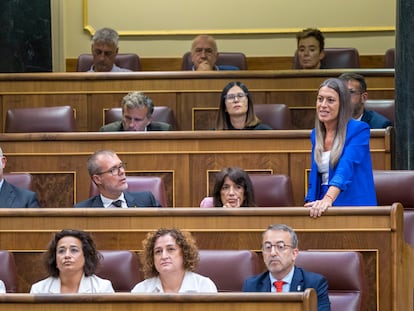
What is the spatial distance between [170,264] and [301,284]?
17.2 inches

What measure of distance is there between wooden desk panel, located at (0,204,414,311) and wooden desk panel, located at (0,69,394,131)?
189 centimetres

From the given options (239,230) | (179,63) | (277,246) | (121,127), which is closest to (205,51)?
(121,127)

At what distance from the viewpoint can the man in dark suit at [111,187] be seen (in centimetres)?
505

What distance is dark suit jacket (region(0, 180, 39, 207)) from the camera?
5.17 metres

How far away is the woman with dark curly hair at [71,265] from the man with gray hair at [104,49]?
2717mm

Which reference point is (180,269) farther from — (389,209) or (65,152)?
(65,152)

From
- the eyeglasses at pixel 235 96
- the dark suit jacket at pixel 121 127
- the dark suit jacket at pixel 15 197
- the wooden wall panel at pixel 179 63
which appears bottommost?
the dark suit jacket at pixel 15 197

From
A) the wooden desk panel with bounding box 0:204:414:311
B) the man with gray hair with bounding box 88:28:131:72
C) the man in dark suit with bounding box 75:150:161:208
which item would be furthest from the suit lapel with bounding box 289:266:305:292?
the man with gray hair with bounding box 88:28:131:72

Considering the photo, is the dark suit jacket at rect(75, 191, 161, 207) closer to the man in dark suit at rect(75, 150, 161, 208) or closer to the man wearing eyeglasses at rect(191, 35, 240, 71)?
the man in dark suit at rect(75, 150, 161, 208)

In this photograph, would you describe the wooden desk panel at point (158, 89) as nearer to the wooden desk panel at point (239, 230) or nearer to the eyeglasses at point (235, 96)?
the eyeglasses at point (235, 96)

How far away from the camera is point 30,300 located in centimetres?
375

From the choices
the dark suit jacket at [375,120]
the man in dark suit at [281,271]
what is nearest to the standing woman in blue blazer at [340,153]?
the man in dark suit at [281,271]

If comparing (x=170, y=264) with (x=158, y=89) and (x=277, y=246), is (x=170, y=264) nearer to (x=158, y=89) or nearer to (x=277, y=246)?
(x=277, y=246)

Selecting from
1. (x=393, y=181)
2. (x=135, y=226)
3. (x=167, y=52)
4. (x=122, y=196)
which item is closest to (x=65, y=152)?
(x=122, y=196)
